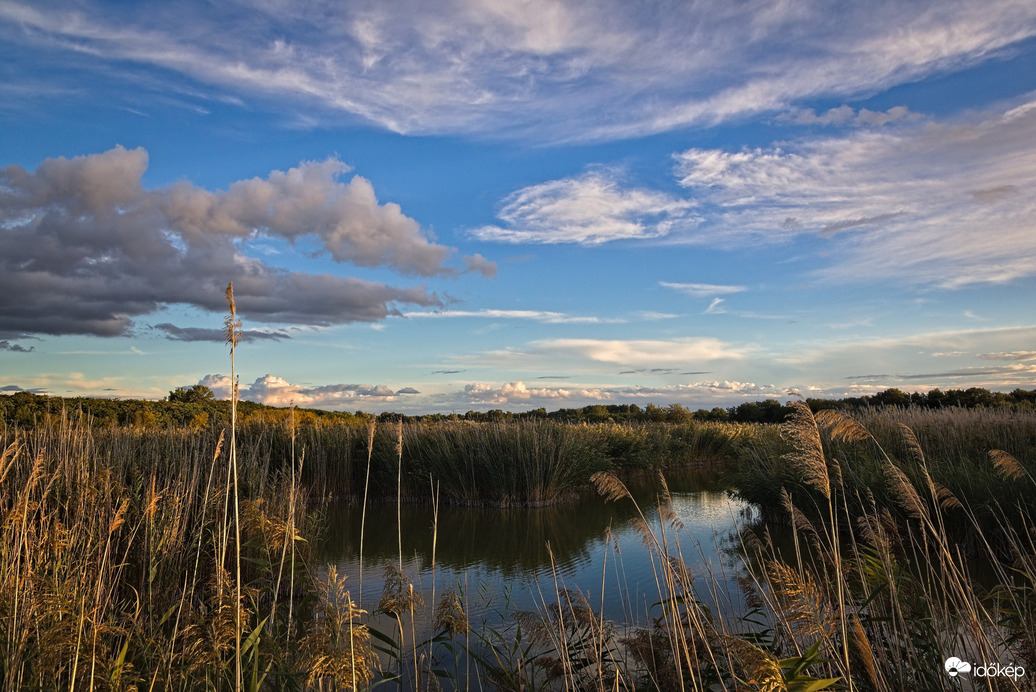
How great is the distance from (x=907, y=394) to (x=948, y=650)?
84.9ft

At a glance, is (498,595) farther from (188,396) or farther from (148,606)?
(188,396)

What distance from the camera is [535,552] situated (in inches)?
282

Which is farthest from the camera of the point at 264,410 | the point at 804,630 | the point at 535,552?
the point at 264,410

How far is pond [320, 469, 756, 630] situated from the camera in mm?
4887

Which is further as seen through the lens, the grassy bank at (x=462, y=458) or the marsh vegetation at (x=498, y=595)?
the grassy bank at (x=462, y=458)

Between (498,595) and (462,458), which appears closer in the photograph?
(498,595)

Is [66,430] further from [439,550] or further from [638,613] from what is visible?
[638,613]

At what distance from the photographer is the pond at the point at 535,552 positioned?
489cm

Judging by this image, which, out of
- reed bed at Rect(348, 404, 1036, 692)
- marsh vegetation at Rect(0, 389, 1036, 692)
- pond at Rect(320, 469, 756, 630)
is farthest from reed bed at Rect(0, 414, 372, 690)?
pond at Rect(320, 469, 756, 630)

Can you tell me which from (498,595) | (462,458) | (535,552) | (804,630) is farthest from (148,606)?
(462,458)
